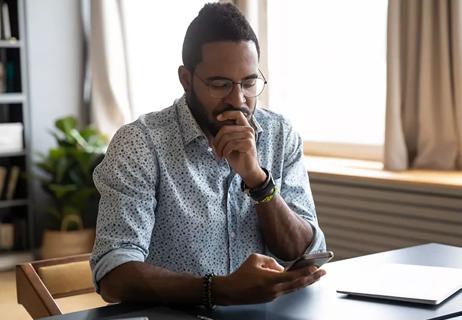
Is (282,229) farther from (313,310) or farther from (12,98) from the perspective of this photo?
(12,98)

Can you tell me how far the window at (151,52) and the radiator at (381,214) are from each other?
182 centimetres

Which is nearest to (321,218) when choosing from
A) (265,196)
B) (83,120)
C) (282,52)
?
(282,52)

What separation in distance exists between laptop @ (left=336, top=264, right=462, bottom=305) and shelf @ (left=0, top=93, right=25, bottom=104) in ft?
11.5

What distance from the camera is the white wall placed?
500 cm

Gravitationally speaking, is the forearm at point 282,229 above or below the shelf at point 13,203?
above

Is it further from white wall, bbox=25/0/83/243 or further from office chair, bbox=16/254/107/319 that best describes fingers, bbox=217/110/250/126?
white wall, bbox=25/0/83/243

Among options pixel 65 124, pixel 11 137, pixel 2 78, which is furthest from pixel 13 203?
pixel 2 78

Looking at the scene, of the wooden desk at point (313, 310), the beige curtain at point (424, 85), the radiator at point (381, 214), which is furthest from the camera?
the beige curtain at point (424, 85)

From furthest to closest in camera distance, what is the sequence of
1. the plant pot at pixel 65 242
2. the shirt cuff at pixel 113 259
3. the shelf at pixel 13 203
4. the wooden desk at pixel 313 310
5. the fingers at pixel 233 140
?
the shelf at pixel 13 203, the plant pot at pixel 65 242, the fingers at pixel 233 140, the shirt cuff at pixel 113 259, the wooden desk at pixel 313 310

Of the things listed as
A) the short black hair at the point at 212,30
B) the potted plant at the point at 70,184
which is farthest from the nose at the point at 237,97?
the potted plant at the point at 70,184

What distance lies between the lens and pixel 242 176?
180 centimetres

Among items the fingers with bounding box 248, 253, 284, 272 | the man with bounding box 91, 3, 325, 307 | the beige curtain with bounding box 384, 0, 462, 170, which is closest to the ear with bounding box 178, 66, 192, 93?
the man with bounding box 91, 3, 325, 307

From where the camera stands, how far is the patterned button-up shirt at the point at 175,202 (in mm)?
1676

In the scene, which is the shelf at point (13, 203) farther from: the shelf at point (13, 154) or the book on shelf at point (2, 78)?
the book on shelf at point (2, 78)
